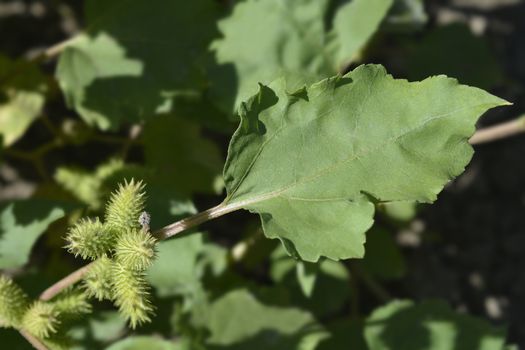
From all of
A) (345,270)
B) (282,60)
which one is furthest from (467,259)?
(282,60)

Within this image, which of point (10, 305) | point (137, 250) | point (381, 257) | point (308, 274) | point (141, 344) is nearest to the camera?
point (137, 250)

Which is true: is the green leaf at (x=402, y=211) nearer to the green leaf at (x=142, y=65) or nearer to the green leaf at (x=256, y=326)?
the green leaf at (x=256, y=326)

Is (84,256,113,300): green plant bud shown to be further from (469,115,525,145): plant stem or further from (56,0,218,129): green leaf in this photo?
(469,115,525,145): plant stem

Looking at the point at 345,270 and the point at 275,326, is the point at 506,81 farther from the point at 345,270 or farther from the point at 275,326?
the point at 275,326

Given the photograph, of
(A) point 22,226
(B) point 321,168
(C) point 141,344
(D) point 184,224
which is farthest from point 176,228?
(C) point 141,344

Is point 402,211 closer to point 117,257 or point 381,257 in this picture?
point 381,257

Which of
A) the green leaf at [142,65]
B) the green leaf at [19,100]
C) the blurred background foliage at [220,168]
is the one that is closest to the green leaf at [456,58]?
the blurred background foliage at [220,168]
